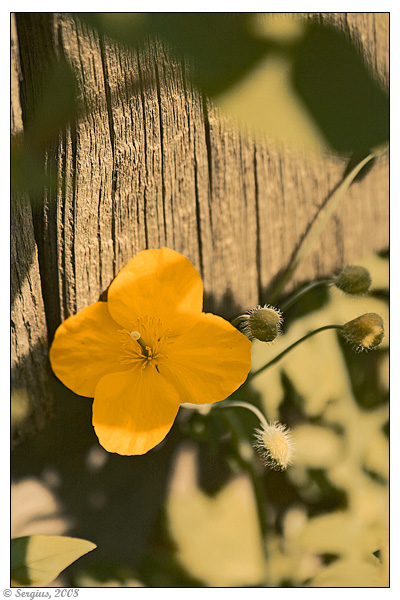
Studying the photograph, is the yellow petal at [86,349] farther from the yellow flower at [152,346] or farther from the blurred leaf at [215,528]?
the blurred leaf at [215,528]

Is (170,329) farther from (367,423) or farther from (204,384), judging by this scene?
(367,423)

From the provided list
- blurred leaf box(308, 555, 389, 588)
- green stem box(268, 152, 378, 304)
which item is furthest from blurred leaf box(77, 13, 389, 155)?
blurred leaf box(308, 555, 389, 588)

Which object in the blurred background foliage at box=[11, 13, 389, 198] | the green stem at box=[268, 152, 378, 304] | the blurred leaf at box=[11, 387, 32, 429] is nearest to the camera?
the blurred background foliage at box=[11, 13, 389, 198]

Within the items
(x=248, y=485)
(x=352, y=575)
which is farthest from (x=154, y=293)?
(x=352, y=575)

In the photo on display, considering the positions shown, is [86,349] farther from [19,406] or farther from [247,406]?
[247,406]

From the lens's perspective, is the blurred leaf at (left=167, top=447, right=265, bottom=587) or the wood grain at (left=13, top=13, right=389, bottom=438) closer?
the wood grain at (left=13, top=13, right=389, bottom=438)

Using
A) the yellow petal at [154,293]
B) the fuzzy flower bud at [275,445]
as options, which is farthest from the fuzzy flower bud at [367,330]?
the yellow petal at [154,293]

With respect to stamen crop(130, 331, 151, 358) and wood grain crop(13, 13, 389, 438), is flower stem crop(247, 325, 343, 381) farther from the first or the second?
stamen crop(130, 331, 151, 358)
